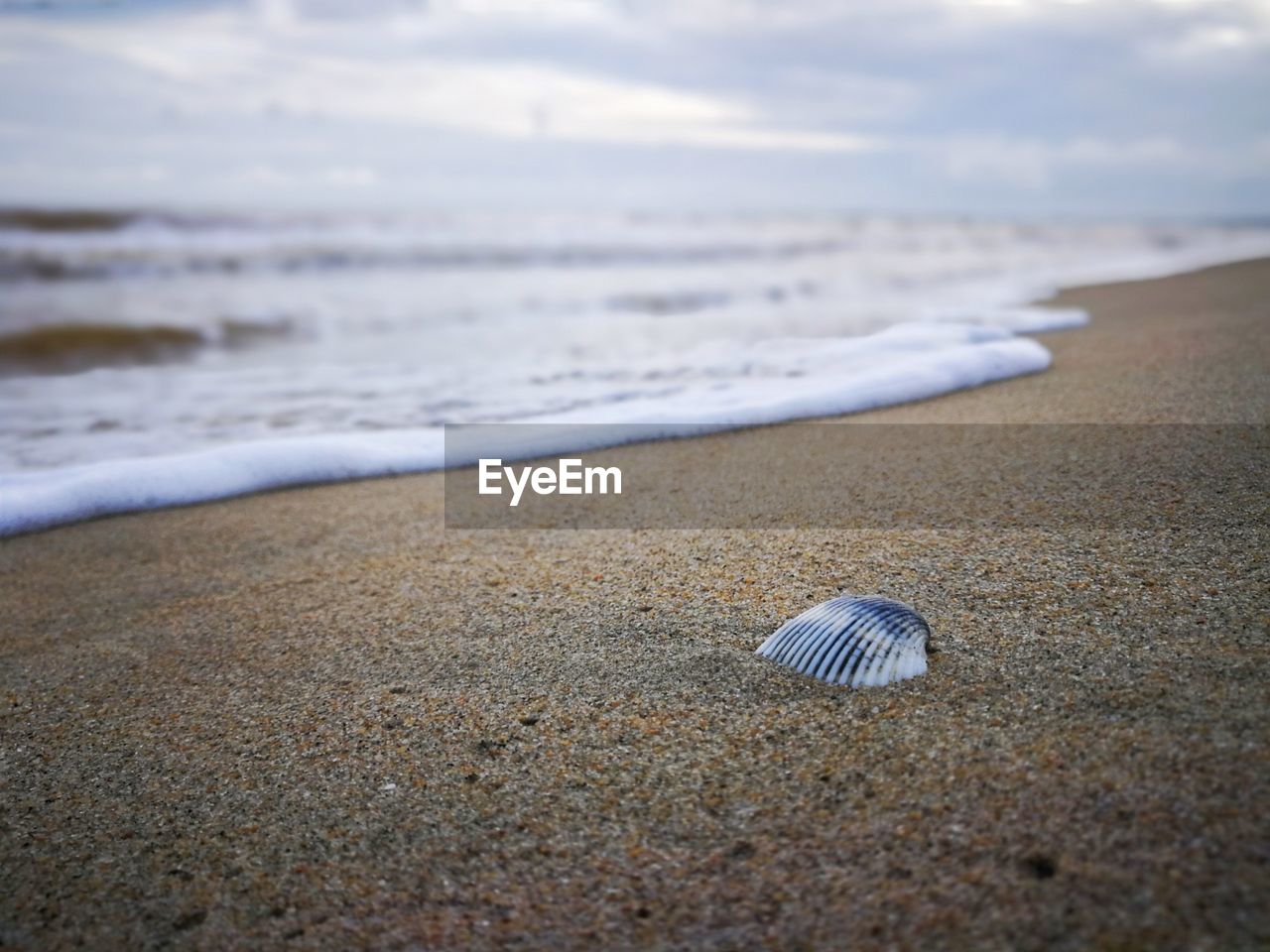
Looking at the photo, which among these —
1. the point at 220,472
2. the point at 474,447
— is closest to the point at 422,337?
the point at 474,447

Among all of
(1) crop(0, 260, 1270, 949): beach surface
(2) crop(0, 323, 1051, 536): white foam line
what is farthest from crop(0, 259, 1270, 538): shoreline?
(1) crop(0, 260, 1270, 949): beach surface

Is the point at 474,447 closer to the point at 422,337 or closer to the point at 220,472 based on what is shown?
the point at 220,472

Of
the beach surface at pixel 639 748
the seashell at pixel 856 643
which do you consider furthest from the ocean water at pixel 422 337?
the seashell at pixel 856 643

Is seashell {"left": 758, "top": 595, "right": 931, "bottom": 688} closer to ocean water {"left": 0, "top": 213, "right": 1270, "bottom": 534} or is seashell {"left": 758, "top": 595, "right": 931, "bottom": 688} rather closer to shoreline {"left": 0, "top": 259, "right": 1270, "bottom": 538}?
shoreline {"left": 0, "top": 259, "right": 1270, "bottom": 538}

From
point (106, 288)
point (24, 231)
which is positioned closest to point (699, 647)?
point (106, 288)

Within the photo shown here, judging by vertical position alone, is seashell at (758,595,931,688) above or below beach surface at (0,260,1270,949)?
above

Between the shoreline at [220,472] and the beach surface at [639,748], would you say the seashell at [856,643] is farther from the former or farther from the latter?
the shoreline at [220,472]
